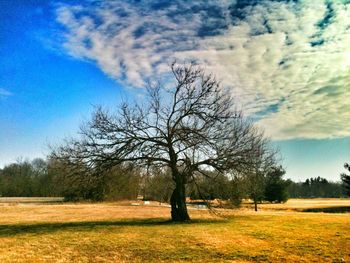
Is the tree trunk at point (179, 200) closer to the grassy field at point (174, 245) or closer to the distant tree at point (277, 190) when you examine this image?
the grassy field at point (174, 245)

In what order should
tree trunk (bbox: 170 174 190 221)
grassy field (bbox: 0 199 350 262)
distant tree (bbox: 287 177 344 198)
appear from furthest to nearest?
distant tree (bbox: 287 177 344 198) < tree trunk (bbox: 170 174 190 221) < grassy field (bbox: 0 199 350 262)

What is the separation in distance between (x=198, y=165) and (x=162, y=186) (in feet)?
14.8

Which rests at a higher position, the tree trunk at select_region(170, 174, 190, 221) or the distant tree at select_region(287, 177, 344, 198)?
the distant tree at select_region(287, 177, 344, 198)

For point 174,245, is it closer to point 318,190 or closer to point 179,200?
point 179,200

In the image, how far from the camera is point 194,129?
22.1 metres

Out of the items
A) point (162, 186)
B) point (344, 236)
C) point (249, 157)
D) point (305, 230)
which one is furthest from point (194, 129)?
point (344, 236)

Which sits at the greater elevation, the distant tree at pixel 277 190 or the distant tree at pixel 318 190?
the distant tree at pixel 318 190

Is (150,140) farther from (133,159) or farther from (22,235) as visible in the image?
(22,235)

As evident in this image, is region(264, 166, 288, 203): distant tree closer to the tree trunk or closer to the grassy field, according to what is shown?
the tree trunk

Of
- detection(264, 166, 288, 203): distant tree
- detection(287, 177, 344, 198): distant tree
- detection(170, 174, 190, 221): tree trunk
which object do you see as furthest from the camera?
detection(287, 177, 344, 198): distant tree

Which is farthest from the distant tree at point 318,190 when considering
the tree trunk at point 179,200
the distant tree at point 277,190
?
the tree trunk at point 179,200

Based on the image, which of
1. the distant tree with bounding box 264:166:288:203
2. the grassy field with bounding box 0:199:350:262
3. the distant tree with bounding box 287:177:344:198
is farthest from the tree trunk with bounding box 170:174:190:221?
the distant tree with bounding box 287:177:344:198

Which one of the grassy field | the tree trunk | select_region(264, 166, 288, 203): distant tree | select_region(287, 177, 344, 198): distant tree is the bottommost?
the grassy field

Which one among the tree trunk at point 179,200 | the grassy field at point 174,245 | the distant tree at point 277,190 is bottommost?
the grassy field at point 174,245
